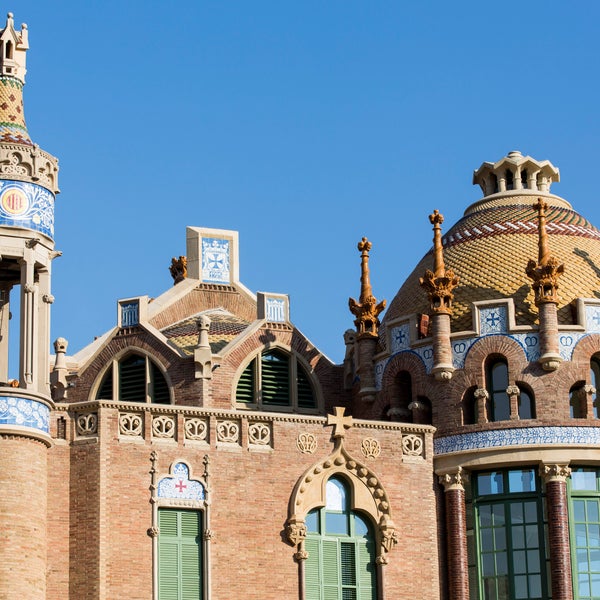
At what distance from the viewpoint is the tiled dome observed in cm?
4894

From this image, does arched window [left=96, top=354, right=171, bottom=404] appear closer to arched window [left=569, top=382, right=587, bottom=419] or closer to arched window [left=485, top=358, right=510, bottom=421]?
arched window [left=485, top=358, right=510, bottom=421]

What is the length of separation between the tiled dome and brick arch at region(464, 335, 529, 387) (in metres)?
0.76

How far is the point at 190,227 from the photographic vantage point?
53656 millimetres

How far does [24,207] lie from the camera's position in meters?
42.8

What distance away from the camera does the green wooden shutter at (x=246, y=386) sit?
5019 centimetres

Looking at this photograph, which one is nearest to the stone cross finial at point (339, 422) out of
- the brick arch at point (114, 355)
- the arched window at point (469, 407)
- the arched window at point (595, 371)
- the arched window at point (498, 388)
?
the arched window at point (469, 407)

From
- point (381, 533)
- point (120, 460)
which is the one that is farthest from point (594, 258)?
point (120, 460)

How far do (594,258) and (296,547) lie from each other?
1125 centimetres

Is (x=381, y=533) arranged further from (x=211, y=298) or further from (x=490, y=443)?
(x=211, y=298)

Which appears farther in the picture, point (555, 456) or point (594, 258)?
point (594, 258)

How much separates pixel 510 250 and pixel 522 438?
5361mm

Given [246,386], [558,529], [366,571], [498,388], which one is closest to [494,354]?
[498,388]

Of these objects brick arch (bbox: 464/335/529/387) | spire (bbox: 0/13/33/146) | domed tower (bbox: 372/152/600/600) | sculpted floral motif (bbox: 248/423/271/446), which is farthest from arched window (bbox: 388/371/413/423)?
spire (bbox: 0/13/33/146)

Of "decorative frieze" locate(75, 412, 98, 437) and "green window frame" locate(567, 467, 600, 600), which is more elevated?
"decorative frieze" locate(75, 412, 98, 437)
